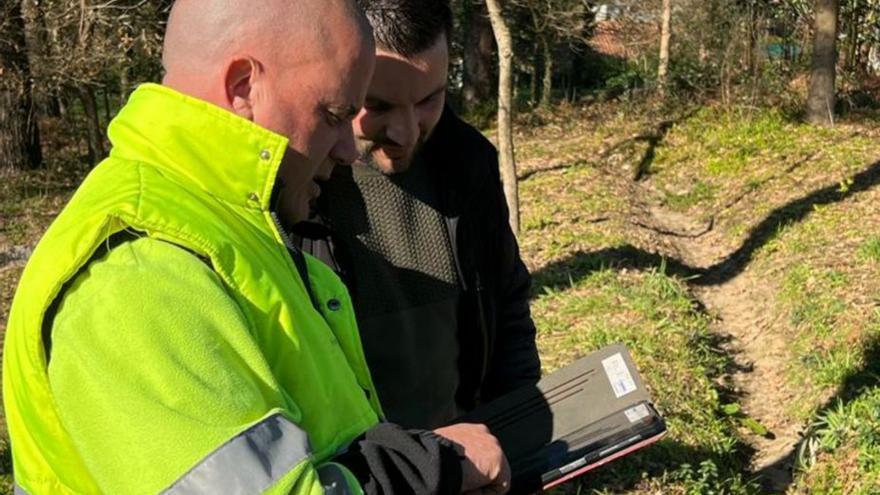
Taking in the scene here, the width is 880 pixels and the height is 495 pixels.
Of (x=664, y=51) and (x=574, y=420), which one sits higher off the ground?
(x=574, y=420)

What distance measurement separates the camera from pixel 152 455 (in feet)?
4.15

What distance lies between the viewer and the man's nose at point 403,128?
252 centimetres

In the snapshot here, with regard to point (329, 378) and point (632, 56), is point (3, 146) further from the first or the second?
point (329, 378)

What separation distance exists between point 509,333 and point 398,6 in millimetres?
872

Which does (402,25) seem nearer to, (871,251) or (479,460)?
(479,460)

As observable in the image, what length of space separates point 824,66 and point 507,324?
12.1m

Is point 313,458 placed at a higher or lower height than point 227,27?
lower

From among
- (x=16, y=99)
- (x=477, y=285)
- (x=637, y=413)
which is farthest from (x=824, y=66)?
(x=637, y=413)

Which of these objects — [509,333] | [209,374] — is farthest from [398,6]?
[209,374]

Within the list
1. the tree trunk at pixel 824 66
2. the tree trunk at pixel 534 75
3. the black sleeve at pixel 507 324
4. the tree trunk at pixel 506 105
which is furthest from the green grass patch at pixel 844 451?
the tree trunk at pixel 534 75

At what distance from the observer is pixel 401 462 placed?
1558 millimetres

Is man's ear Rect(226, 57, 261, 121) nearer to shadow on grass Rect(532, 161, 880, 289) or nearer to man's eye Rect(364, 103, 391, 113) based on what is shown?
man's eye Rect(364, 103, 391, 113)

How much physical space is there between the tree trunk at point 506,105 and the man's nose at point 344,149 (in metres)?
7.28

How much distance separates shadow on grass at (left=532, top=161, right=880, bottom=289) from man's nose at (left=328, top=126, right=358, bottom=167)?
653 centimetres
